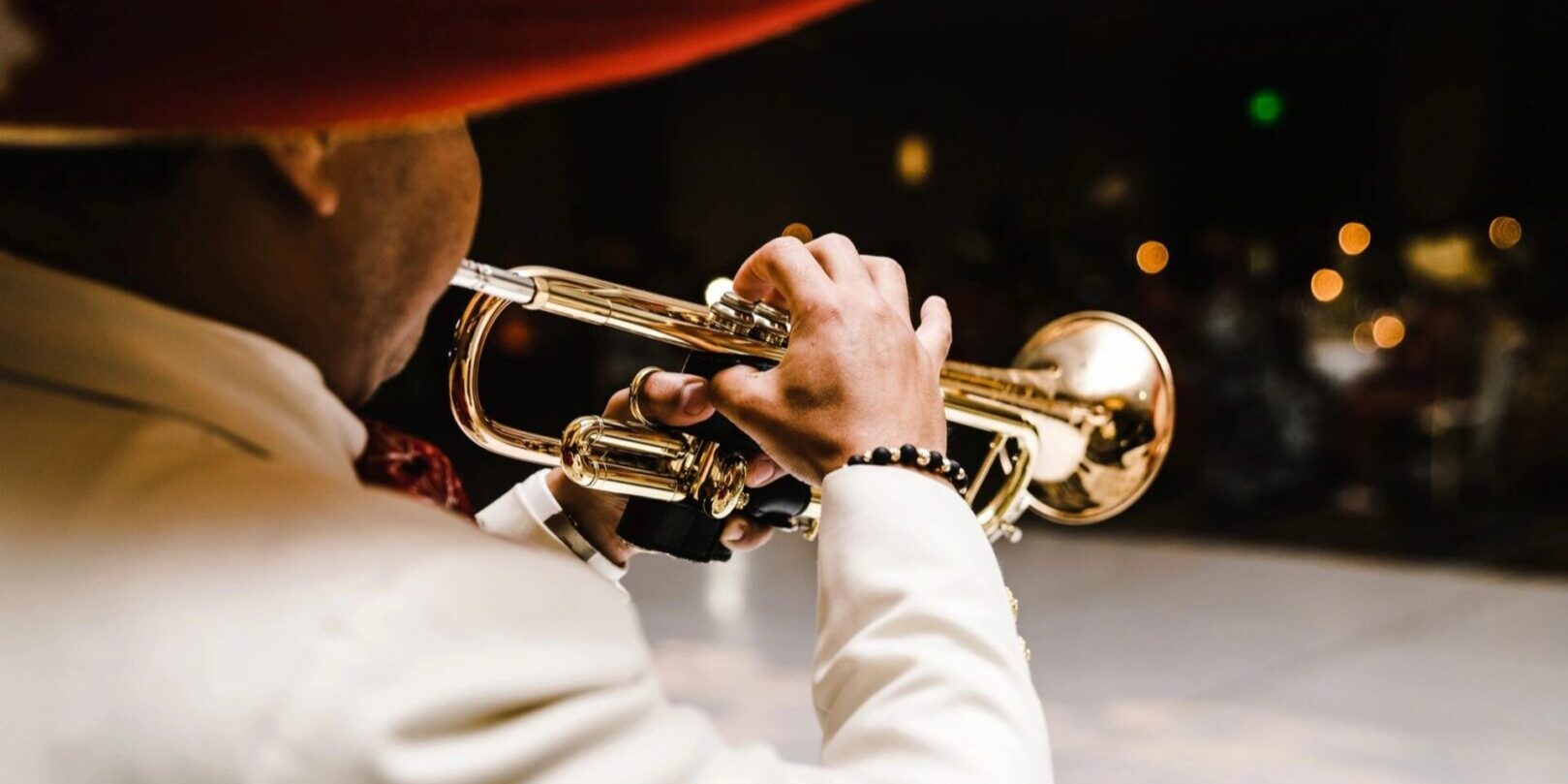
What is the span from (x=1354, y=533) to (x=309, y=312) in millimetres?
6630

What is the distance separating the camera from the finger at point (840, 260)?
108cm

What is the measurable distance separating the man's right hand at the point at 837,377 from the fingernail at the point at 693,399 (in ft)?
0.68

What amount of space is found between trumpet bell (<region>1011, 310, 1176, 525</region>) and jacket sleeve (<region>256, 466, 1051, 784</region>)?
3.50ft

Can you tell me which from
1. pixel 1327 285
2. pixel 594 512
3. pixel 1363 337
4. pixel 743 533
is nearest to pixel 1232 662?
pixel 743 533

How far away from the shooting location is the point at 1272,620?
4.90 m

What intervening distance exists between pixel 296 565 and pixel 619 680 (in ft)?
0.48

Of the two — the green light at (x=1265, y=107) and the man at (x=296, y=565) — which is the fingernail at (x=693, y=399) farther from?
the green light at (x=1265, y=107)

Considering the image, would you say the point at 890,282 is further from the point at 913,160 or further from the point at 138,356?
the point at 913,160

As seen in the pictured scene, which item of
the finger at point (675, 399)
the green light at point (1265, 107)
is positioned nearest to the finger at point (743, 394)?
the finger at point (675, 399)

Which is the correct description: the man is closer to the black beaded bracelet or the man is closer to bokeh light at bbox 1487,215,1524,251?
the black beaded bracelet

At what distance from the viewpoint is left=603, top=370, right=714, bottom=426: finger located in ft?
4.32

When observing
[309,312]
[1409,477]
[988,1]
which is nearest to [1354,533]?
[1409,477]

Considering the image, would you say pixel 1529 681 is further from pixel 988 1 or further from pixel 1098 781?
pixel 988 1

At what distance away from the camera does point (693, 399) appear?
51.8 inches
